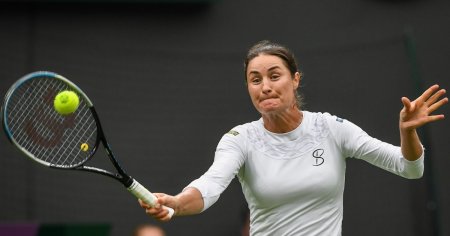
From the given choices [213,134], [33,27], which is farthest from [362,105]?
[33,27]

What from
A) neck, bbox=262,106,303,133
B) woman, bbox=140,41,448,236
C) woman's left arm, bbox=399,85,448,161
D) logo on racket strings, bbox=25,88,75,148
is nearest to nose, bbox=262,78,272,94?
woman, bbox=140,41,448,236

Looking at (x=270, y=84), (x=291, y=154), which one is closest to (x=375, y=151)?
(x=291, y=154)

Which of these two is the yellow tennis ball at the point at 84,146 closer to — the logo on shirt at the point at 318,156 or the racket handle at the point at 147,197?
the racket handle at the point at 147,197

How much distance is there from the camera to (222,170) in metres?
3.23

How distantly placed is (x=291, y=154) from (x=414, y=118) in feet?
1.66

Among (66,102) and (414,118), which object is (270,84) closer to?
(414,118)

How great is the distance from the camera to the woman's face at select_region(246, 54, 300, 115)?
3.38 metres

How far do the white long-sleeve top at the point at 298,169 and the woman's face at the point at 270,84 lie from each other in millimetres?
Answer: 126

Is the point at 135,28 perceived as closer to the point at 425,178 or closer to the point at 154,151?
the point at 154,151

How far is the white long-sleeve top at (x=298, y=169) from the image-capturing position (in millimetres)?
3287

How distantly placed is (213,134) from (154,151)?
0.50 meters

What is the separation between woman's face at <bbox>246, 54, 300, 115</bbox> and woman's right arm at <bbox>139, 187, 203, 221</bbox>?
51 centimetres

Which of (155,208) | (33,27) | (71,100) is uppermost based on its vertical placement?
(33,27)

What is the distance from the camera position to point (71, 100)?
332cm
